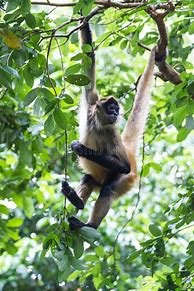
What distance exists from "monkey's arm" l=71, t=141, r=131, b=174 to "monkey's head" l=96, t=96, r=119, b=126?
285 millimetres

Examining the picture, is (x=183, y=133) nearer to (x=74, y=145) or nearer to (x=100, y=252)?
(x=74, y=145)

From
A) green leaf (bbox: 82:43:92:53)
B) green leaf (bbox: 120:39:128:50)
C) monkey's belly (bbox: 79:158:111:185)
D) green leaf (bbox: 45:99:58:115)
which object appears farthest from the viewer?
monkey's belly (bbox: 79:158:111:185)

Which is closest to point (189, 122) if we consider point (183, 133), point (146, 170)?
point (183, 133)

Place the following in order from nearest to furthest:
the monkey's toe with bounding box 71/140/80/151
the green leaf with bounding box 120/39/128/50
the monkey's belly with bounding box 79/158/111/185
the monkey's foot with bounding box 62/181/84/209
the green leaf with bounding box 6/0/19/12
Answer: the green leaf with bounding box 6/0/19/12
the monkey's foot with bounding box 62/181/84/209
the monkey's toe with bounding box 71/140/80/151
the green leaf with bounding box 120/39/128/50
the monkey's belly with bounding box 79/158/111/185

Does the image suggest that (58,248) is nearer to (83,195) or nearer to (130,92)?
(83,195)

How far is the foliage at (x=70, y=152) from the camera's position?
10.3 feet

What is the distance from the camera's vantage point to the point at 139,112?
15.0 feet

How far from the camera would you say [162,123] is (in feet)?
17.1

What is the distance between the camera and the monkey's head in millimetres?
4555

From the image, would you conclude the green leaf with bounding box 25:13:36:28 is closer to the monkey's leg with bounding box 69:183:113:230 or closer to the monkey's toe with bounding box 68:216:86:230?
the monkey's toe with bounding box 68:216:86:230

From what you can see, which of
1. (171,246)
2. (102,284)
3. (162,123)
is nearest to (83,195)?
(102,284)

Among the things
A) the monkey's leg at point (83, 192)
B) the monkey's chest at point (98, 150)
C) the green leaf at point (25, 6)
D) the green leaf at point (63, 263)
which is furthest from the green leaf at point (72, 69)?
the monkey's chest at point (98, 150)

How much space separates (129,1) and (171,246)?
408 cm

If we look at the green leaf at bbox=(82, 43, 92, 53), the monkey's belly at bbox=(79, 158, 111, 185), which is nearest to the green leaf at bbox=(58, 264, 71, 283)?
the green leaf at bbox=(82, 43, 92, 53)
